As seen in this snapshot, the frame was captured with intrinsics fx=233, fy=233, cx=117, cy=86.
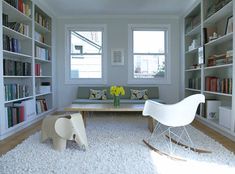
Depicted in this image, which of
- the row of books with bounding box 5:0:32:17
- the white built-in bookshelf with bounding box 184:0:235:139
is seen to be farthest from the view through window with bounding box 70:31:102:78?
the white built-in bookshelf with bounding box 184:0:235:139

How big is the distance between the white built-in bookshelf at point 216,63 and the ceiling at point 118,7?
1.56 feet

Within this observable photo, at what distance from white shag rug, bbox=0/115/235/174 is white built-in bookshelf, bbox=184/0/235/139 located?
2.56ft

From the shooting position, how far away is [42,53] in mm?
5215

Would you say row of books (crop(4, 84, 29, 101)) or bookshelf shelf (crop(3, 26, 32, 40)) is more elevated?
bookshelf shelf (crop(3, 26, 32, 40))

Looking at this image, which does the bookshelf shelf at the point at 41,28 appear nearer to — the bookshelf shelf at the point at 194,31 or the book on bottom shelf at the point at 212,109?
the bookshelf shelf at the point at 194,31

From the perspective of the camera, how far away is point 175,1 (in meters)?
5.04

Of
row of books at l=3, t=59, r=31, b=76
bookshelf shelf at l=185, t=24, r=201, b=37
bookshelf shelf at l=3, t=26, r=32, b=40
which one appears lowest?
row of books at l=3, t=59, r=31, b=76

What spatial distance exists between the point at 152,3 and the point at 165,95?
94.8 inches

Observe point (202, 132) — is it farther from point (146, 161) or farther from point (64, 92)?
point (64, 92)

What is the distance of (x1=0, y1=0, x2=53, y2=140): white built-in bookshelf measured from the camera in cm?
360

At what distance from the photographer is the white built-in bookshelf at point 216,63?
368 centimetres

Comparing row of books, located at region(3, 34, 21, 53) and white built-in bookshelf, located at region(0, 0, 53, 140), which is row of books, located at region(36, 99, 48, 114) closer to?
white built-in bookshelf, located at region(0, 0, 53, 140)

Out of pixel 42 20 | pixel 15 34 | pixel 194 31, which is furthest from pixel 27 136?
pixel 194 31

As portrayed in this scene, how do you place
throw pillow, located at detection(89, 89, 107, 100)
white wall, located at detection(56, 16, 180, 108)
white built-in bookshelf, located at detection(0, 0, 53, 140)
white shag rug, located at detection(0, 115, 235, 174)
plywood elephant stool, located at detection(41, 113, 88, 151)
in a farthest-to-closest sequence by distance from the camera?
white wall, located at detection(56, 16, 180, 108)
throw pillow, located at detection(89, 89, 107, 100)
white built-in bookshelf, located at detection(0, 0, 53, 140)
plywood elephant stool, located at detection(41, 113, 88, 151)
white shag rug, located at detection(0, 115, 235, 174)
